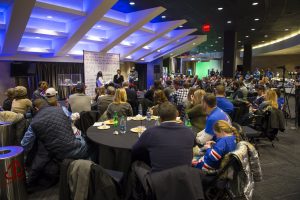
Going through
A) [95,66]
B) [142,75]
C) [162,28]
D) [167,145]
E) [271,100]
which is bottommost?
[167,145]

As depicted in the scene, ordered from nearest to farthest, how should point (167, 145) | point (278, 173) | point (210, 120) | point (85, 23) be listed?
point (167, 145), point (210, 120), point (278, 173), point (85, 23)

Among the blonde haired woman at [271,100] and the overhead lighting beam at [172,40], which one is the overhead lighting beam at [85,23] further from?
the overhead lighting beam at [172,40]

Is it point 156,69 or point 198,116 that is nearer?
point 198,116

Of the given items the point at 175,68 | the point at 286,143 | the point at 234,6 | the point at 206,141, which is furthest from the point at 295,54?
the point at 206,141

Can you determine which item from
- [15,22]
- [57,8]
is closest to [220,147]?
[15,22]

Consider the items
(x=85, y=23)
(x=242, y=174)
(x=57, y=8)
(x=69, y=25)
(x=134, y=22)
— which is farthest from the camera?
(x=134, y=22)

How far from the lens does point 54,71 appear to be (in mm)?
10414

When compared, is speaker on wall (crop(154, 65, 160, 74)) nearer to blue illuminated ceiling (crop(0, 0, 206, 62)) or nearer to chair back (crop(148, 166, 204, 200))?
blue illuminated ceiling (crop(0, 0, 206, 62))

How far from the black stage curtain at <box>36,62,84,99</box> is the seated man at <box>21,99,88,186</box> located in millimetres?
7555

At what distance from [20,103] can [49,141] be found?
5.44 feet

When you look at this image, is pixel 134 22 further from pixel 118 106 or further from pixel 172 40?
pixel 118 106

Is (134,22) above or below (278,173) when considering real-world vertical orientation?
above

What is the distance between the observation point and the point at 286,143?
4855 mm

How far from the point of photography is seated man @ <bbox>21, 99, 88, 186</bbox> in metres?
2.73
